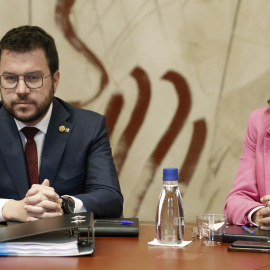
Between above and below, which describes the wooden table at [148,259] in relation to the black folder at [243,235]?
below

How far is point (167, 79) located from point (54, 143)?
1.11 meters

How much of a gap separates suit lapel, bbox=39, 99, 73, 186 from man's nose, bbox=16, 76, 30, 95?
0.23 metres

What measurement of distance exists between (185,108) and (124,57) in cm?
51

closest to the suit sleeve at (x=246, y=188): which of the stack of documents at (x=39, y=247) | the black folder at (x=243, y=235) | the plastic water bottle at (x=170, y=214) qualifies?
the black folder at (x=243, y=235)

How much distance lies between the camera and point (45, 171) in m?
2.36

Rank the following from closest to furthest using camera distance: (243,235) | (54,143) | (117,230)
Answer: (243,235) < (117,230) < (54,143)

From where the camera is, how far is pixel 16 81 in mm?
2311

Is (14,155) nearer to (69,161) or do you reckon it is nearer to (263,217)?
(69,161)

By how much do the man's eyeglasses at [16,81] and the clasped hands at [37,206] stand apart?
58 centimetres

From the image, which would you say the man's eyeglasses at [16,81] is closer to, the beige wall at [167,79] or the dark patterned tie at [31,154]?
the dark patterned tie at [31,154]

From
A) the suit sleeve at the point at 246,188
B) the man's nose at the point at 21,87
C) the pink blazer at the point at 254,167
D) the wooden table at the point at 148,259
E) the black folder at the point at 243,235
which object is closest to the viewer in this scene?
the wooden table at the point at 148,259

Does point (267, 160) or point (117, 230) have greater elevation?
point (267, 160)

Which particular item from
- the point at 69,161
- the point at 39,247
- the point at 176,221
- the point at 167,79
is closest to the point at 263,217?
the point at 176,221

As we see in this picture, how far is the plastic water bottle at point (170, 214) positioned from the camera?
63.8 inches
